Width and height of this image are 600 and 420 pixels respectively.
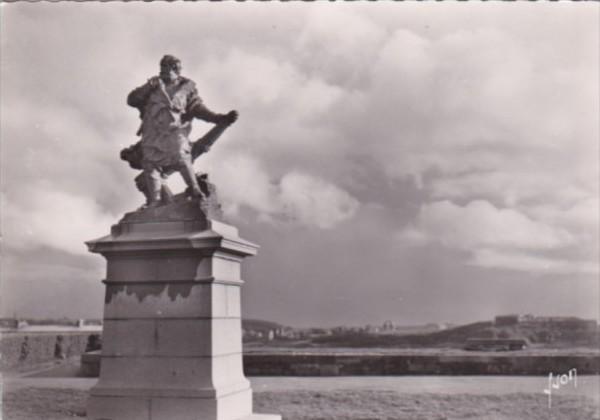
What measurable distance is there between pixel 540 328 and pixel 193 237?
44.7 feet

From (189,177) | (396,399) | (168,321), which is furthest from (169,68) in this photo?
(396,399)

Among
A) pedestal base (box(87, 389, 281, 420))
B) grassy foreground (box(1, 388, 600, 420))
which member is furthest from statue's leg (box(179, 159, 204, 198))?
grassy foreground (box(1, 388, 600, 420))

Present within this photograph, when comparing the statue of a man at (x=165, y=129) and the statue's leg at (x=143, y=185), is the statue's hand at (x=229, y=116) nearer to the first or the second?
the statue of a man at (x=165, y=129)

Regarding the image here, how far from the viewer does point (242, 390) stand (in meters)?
7.21

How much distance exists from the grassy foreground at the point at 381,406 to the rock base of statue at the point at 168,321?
12.1 feet

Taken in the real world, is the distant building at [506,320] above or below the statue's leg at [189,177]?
below

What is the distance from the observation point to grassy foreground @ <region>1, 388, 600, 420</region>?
10445 mm

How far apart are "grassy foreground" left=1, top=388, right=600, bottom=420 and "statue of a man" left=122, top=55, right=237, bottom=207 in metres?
4.86

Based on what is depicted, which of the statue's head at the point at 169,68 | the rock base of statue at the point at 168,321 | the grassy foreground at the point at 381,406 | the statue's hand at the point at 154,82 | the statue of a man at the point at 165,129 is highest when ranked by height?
the statue's head at the point at 169,68

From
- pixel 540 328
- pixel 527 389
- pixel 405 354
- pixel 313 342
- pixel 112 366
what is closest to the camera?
pixel 112 366

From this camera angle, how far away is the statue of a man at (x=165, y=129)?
718 centimetres

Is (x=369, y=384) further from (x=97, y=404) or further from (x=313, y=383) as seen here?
(x=97, y=404)

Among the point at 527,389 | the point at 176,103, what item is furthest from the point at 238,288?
the point at 527,389

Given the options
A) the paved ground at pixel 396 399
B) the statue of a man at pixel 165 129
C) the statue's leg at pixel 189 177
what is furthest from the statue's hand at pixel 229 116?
the paved ground at pixel 396 399
